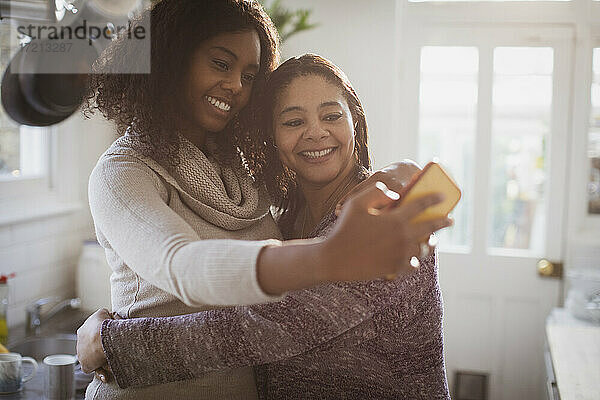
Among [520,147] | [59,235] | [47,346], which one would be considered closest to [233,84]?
[47,346]

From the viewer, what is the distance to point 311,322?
2.21ft

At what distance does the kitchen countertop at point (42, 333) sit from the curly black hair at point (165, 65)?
66cm

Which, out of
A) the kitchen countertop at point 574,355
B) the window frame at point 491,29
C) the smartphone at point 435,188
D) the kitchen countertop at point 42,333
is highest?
the window frame at point 491,29

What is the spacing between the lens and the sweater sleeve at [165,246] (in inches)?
19.3

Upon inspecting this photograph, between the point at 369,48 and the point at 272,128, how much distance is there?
344mm

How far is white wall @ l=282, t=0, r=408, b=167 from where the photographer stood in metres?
1.00

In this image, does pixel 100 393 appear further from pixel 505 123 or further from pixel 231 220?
pixel 505 123

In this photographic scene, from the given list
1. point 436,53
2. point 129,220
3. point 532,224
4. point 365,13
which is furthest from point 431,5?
point 129,220

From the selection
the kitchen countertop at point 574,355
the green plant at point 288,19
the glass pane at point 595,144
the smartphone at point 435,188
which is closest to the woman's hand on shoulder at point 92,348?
the smartphone at point 435,188

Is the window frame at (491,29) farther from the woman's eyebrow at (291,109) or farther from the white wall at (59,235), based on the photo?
the woman's eyebrow at (291,109)

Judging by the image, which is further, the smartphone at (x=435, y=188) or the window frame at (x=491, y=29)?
the window frame at (x=491, y=29)

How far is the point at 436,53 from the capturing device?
191 cm

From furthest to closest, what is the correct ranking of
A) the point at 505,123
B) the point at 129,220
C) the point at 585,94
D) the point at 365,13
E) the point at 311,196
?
the point at 505,123 → the point at 585,94 → the point at 365,13 → the point at 311,196 → the point at 129,220

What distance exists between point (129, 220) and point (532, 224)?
1.91 metres
